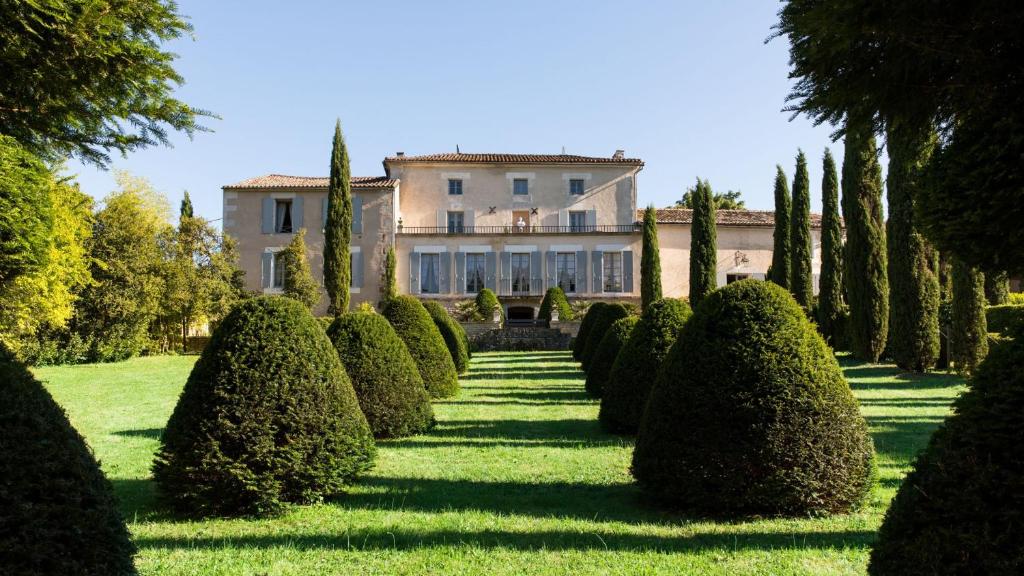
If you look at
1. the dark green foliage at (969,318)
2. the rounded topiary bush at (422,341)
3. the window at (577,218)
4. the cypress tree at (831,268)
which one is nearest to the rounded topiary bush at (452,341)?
the rounded topiary bush at (422,341)

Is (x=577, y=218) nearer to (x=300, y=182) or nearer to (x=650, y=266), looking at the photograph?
(x=650, y=266)

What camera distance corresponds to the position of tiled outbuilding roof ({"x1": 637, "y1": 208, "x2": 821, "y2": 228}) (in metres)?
36.8

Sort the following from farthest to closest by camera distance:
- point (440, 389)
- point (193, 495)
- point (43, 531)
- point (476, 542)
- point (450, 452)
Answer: point (440, 389) → point (450, 452) → point (193, 495) → point (476, 542) → point (43, 531)

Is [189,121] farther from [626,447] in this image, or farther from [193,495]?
[626,447]

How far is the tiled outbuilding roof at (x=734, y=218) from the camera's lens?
3675 centimetres

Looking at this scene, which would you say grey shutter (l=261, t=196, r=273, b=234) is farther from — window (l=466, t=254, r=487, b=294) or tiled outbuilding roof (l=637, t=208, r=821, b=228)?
tiled outbuilding roof (l=637, t=208, r=821, b=228)

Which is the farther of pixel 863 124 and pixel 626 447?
pixel 626 447

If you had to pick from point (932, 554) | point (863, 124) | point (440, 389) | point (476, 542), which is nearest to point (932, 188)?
point (863, 124)

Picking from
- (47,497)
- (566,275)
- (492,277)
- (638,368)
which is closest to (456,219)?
(492,277)

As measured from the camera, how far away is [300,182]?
36.5 m

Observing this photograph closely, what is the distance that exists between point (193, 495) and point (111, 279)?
20.8 metres

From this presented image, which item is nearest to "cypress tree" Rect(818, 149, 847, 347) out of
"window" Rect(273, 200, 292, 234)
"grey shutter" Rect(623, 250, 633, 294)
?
"grey shutter" Rect(623, 250, 633, 294)

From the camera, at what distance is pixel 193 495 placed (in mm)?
4812

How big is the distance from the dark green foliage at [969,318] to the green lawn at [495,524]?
254 inches
